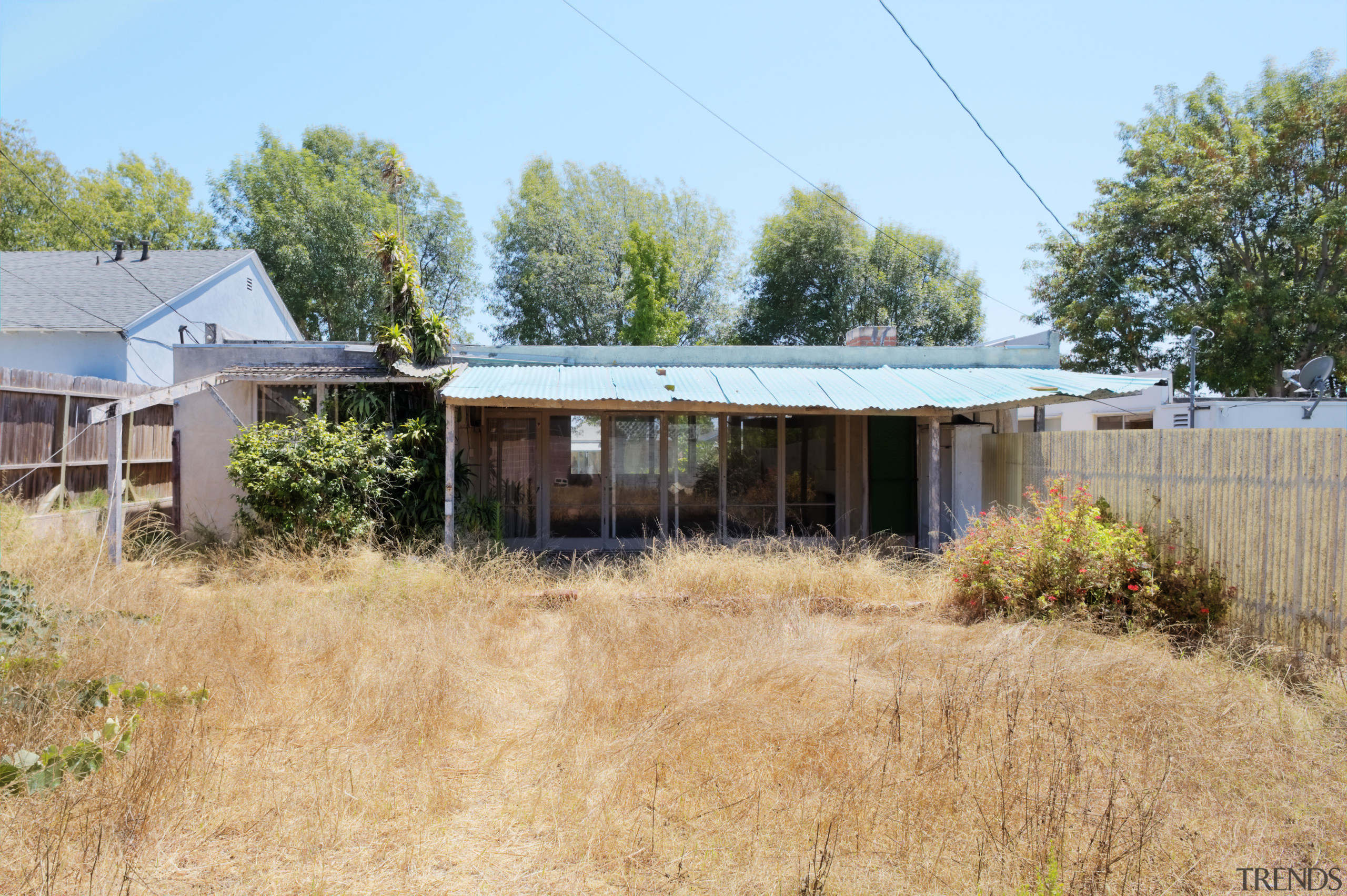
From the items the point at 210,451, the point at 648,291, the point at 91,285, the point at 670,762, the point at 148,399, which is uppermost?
the point at 648,291

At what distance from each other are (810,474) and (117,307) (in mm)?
16147

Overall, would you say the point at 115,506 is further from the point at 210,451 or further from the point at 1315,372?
the point at 1315,372

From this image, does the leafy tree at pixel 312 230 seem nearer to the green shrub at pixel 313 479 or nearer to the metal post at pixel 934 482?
the green shrub at pixel 313 479

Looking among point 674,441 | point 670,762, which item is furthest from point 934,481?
point 670,762

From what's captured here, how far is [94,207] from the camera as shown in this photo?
27.9m

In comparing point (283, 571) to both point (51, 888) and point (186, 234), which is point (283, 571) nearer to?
point (51, 888)

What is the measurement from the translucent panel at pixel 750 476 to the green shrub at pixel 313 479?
468cm

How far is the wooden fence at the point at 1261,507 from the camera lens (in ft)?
17.2

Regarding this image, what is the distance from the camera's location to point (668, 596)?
25.2 feet

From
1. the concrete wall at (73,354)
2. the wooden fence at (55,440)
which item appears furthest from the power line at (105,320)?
the wooden fence at (55,440)

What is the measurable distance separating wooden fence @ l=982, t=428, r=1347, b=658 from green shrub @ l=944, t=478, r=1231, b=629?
22 centimetres

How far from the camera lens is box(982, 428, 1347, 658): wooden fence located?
207 inches

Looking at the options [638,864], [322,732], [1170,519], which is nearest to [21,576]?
[322,732]

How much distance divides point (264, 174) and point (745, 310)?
764 inches
